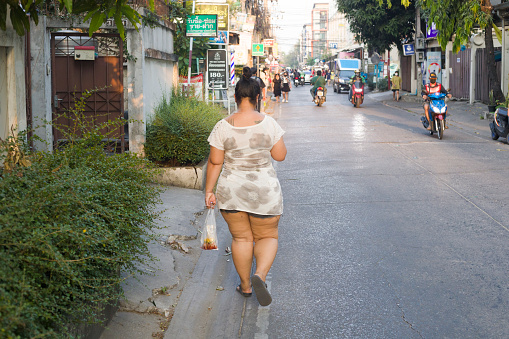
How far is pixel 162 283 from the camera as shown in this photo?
5633mm

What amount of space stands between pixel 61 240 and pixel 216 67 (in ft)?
59.2

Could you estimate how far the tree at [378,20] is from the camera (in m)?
38.8

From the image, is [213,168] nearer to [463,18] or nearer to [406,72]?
[463,18]

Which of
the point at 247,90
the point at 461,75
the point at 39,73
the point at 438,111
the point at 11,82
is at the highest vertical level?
the point at 461,75

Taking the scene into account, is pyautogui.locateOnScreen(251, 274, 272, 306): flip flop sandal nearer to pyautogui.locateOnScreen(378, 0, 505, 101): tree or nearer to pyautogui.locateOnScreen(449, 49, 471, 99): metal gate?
pyautogui.locateOnScreen(378, 0, 505, 101): tree

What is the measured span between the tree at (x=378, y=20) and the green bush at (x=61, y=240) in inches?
1409

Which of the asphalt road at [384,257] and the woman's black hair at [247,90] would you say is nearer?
the asphalt road at [384,257]

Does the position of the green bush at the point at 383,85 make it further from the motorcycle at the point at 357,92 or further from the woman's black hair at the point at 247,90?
the woman's black hair at the point at 247,90

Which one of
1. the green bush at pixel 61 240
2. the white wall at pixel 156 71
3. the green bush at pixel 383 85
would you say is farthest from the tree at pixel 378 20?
the green bush at pixel 61 240

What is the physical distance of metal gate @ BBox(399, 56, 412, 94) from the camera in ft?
148

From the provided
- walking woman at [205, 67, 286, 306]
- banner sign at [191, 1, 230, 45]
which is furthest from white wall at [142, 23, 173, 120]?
banner sign at [191, 1, 230, 45]

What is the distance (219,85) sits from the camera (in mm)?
21172

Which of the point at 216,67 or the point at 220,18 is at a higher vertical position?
the point at 220,18

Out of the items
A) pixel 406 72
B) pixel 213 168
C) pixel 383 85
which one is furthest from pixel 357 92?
pixel 213 168
